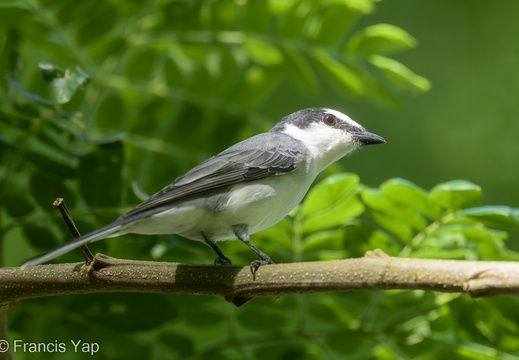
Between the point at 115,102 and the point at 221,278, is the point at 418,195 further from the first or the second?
the point at 115,102

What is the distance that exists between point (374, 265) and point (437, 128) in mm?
2717

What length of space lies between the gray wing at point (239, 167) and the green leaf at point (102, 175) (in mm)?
200

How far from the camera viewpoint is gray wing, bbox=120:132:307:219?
1.75 m

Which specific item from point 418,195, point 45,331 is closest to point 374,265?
point 418,195

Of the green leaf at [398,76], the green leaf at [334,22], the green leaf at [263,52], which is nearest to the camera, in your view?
the green leaf at [398,76]

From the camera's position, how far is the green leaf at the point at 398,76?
6.91ft

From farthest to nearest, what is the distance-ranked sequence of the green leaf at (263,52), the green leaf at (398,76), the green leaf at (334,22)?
the green leaf at (263,52)
the green leaf at (334,22)
the green leaf at (398,76)

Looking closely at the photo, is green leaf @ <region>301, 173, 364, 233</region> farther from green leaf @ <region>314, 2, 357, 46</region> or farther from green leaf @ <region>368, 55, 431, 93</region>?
green leaf @ <region>314, 2, 357, 46</region>

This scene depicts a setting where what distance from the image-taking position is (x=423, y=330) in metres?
1.97

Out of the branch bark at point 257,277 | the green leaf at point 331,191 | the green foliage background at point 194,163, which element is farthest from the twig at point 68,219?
the green leaf at point 331,191

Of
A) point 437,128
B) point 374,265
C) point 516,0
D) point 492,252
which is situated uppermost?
point 516,0

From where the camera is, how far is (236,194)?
5.93 ft

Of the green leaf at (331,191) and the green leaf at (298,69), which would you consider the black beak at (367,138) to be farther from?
the green leaf at (298,69)

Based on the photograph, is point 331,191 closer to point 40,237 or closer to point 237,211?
point 237,211
